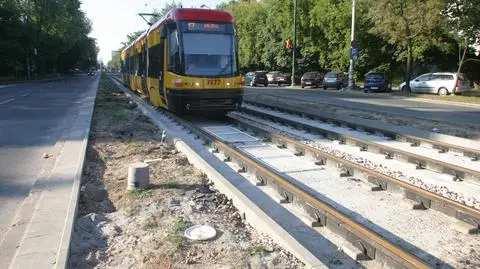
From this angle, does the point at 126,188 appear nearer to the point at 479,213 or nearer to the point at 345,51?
the point at 479,213

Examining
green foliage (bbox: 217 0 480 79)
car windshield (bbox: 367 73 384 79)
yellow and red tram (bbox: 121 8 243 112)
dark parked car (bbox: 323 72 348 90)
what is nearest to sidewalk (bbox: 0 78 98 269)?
yellow and red tram (bbox: 121 8 243 112)

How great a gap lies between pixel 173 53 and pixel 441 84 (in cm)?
2192

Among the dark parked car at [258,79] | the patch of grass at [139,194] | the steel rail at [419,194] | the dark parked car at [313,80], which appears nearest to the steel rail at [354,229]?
the steel rail at [419,194]

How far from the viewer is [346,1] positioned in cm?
4400

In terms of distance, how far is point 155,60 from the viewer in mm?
16828

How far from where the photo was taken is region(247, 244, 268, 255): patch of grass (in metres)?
4.71

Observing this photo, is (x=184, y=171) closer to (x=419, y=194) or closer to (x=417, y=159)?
(x=419, y=194)

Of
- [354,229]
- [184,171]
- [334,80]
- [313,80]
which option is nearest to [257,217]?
[354,229]

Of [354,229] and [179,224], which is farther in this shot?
[179,224]

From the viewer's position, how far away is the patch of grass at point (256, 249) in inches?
186

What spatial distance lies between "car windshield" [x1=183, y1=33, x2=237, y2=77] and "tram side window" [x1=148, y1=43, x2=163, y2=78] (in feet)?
5.58

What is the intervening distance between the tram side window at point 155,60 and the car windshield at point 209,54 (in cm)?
170

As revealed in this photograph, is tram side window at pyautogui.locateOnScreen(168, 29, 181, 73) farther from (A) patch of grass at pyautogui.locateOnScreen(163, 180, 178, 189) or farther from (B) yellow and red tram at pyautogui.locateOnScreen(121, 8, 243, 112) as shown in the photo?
(A) patch of grass at pyautogui.locateOnScreen(163, 180, 178, 189)

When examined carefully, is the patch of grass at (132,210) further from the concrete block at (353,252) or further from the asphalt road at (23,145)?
the concrete block at (353,252)
